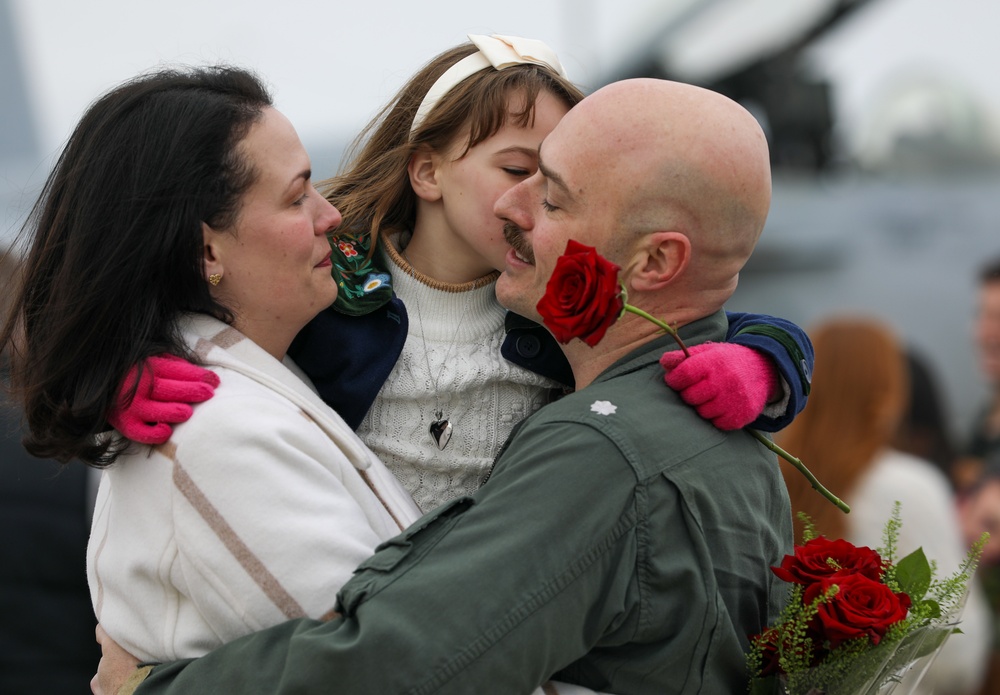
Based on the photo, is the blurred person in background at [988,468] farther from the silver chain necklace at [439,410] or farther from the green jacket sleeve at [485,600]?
the green jacket sleeve at [485,600]

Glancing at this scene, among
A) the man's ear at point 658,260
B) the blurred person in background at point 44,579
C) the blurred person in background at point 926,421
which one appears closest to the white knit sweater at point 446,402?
the man's ear at point 658,260

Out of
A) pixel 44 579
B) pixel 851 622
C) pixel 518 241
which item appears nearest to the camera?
pixel 851 622

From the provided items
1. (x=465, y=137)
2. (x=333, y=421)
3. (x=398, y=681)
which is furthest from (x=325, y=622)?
(x=465, y=137)

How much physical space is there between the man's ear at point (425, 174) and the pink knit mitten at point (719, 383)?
0.82 metres

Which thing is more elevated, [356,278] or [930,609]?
[356,278]

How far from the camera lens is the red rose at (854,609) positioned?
5.85 ft

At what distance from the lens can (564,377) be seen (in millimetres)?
2482

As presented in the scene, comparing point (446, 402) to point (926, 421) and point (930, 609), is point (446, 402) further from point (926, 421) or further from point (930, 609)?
point (926, 421)

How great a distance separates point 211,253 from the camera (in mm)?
2076

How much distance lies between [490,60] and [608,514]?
122 cm

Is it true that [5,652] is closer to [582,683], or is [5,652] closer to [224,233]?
[224,233]

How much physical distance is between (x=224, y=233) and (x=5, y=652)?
224 centimetres

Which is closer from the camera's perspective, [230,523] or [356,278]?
[230,523]

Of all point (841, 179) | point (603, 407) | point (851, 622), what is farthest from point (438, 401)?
point (841, 179)
